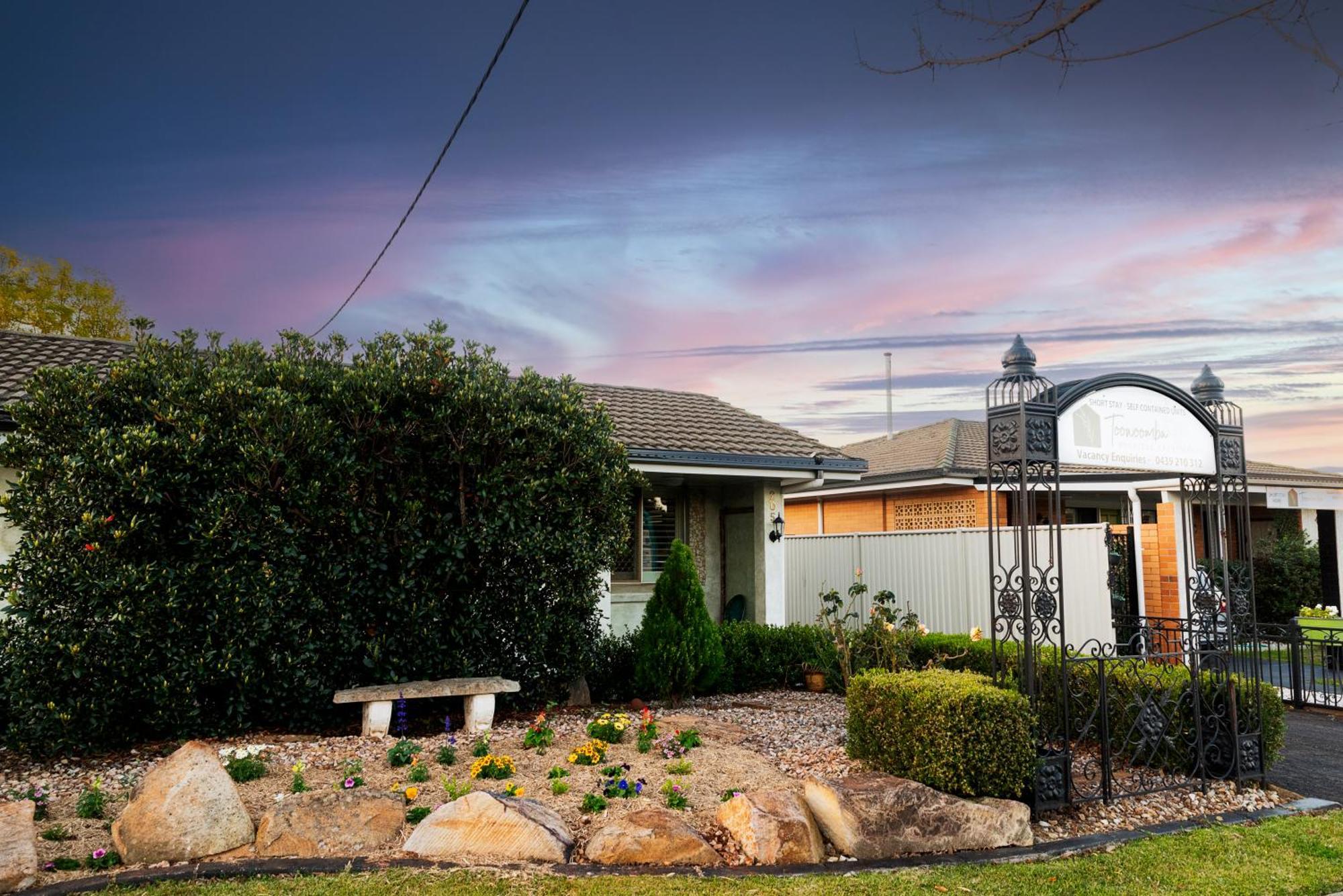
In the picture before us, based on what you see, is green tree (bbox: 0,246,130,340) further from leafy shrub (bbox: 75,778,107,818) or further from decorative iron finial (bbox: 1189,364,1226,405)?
decorative iron finial (bbox: 1189,364,1226,405)

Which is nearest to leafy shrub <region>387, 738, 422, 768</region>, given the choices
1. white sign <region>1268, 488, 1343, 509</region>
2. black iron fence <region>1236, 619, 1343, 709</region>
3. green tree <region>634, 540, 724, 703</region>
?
green tree <region>634, 540, 724, 703</region>

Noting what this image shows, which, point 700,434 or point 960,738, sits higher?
point 700,434

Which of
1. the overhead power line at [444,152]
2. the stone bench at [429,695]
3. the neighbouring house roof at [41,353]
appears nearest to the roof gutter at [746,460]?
the stone bench at [429,695]

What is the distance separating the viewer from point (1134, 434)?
664 cm

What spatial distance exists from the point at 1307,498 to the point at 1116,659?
477 inches

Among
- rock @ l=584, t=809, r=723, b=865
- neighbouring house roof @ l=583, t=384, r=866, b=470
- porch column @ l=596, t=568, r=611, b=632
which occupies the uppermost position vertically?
neighbouring house roof @ l=583, t=384, r=866, b=470

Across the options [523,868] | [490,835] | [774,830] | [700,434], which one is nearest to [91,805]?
[490,835]

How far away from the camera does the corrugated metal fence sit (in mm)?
11391

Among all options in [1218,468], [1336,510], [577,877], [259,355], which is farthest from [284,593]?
[1336,510]

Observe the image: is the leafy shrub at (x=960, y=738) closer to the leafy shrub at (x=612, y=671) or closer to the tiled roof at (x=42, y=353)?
the leafy shrub at (x=612, y=671)

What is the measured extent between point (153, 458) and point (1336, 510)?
19984 mm

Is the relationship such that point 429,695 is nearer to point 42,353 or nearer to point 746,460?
point 746,460

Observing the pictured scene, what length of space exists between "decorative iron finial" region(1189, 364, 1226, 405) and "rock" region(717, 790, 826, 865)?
5.09 m

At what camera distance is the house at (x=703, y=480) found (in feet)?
→ 37.6
